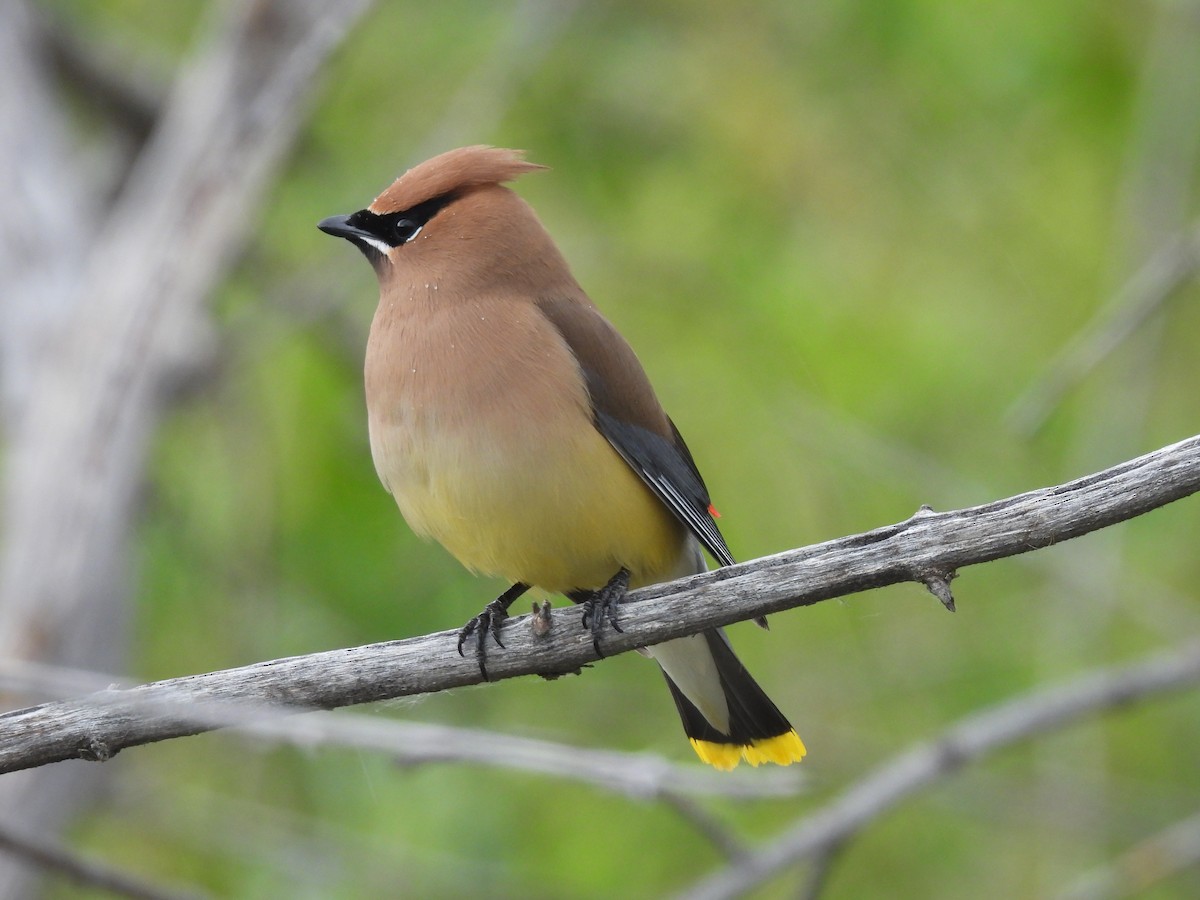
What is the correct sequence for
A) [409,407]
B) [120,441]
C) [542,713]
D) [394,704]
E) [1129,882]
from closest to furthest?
[394,704]
[409,407]
[1129,882]
[120,441]
[542,713]

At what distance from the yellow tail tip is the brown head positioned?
4.77ft

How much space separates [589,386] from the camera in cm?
424

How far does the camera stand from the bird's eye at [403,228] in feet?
15.0

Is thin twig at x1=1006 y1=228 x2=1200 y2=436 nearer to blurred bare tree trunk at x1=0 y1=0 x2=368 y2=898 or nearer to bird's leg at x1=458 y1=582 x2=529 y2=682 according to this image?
bird's leg at x1=458 y1=582 x2=529 y2=682

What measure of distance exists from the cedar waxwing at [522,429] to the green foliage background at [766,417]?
1.42m

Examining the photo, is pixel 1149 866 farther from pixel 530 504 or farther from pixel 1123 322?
pixel 530 504

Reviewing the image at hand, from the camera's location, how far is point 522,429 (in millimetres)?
3973

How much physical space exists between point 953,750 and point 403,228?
2.20 metres

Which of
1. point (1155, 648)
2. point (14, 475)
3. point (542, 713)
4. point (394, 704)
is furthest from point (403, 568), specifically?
point (1155, 648)

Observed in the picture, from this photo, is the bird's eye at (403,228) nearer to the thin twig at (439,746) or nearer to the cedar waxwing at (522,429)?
the cedar waxwing at (522,429)

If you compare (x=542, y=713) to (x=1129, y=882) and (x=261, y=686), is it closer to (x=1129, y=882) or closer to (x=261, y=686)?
(x=1129, y=882)

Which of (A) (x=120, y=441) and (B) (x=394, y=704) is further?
(A) (x=120, y=441)

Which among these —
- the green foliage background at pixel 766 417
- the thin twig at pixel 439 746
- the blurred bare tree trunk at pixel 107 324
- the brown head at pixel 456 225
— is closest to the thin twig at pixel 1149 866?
the green foliage background at pixel 766 417

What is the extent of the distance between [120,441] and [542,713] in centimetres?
210
